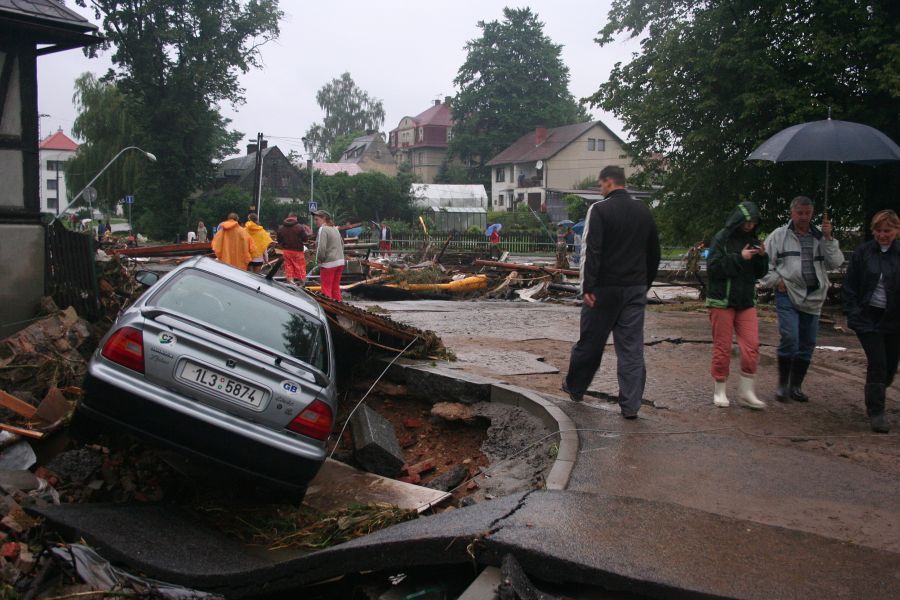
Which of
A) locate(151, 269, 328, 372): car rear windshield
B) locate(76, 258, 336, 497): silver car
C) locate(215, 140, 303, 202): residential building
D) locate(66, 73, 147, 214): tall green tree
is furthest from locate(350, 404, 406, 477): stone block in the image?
locate(215, 140, 303, 202): residential building

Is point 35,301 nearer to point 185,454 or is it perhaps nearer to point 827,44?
point 185,454

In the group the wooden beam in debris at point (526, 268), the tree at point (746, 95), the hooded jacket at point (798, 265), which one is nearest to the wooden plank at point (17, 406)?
the hooded jacket at point (798, 265)

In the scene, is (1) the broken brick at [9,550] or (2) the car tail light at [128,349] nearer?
(1) the broken brick at [9,550]

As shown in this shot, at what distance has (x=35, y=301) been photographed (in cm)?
1009

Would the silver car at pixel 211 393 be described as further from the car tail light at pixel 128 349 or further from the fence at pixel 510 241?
the fence at pixel 510 241

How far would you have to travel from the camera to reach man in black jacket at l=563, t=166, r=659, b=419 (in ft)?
20.9

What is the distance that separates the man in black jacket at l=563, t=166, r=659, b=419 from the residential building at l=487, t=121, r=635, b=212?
204 feet

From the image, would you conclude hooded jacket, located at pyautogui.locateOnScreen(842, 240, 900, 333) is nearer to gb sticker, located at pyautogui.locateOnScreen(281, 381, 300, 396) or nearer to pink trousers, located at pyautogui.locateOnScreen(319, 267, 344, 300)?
gb sticker, located at pyautogui.locateOnScreen(281, 381, 300, 396)

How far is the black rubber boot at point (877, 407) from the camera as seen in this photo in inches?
247

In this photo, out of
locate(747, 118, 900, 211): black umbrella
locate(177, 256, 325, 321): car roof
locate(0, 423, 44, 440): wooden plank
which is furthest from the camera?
locate(747, 118, 900, 211): black umbrella

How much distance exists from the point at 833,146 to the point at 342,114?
338 feet

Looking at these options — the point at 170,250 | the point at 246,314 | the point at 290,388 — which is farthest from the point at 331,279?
the point at 290,388

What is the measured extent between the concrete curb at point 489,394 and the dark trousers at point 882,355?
2.48m

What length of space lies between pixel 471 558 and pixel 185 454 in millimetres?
2232
